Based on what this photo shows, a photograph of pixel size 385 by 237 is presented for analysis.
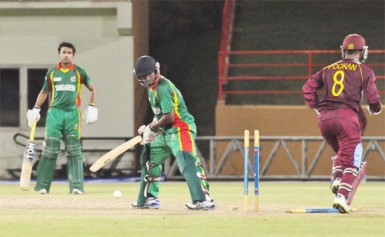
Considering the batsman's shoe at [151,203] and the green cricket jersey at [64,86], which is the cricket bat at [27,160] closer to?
the green cricket jersey at [64,86]

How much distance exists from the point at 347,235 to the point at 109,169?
14.4 metres

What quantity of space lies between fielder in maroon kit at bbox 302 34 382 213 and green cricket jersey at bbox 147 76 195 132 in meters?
1.44

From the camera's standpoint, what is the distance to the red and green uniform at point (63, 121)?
57.8ft

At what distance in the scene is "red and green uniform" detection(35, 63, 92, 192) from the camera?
57.8ft

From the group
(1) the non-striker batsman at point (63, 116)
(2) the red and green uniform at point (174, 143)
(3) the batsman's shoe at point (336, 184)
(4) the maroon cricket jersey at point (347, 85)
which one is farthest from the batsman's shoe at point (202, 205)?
(1) the non-striker batsman at point (63, 116)

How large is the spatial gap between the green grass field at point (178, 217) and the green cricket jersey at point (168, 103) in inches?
38.7

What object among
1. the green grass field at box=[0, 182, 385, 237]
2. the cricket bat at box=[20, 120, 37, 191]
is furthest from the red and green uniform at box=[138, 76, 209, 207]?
the cricket bat at box=[20, 120, 37, 191]

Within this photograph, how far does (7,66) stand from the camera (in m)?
26.2

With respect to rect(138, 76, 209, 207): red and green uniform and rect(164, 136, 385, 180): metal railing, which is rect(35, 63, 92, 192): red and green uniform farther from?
rect(164, 136, 385, 180): metal railing

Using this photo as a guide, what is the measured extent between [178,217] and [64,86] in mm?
5483

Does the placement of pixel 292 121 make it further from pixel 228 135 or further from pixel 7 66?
pixel 7 66

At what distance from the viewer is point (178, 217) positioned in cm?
1263

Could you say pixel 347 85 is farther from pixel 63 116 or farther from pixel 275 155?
pixel 275 155

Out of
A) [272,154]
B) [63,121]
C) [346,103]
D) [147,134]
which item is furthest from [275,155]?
→ [147,134]
